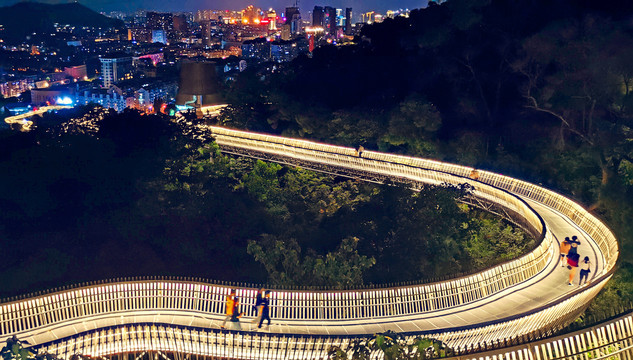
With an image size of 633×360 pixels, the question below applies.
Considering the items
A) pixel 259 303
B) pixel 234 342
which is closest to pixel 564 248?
pixel 259 303

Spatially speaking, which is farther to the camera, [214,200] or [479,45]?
[479,45]

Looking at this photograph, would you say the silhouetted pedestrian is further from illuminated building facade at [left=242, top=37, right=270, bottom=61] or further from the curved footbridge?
illuminated building facade at [left=242, top=37, right=270, bottom=61]

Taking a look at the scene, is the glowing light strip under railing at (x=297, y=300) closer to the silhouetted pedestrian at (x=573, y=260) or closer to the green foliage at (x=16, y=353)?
the silhouetted pedestrian at (x=573, y=260)

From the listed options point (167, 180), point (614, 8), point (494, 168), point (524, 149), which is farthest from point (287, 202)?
point (614, 8)

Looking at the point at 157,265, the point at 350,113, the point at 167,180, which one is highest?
the point at 350,113

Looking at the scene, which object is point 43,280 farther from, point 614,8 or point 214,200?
point 614,8

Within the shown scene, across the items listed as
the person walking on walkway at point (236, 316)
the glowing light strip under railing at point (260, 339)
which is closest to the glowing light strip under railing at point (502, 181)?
the glowing light strip under railing at point (260, 339)
